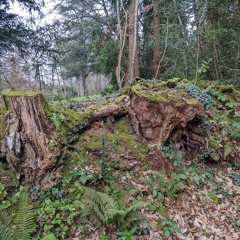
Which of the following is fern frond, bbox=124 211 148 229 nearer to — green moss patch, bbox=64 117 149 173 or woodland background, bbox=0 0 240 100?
green moss patch, bbox=64 117 149 173

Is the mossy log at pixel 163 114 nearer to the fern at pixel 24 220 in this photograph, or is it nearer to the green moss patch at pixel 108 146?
the green moss patch at pixel 108 146

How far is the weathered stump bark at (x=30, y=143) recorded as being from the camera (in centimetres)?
289

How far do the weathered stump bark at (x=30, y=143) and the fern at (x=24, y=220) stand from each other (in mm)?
377

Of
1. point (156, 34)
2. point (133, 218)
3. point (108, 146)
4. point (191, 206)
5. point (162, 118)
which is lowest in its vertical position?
point (191, 206)

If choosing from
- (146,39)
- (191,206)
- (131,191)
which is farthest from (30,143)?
(146,39)

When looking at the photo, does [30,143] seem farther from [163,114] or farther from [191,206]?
[191,206]

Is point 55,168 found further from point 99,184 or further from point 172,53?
point 172,53

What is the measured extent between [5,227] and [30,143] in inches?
44.4

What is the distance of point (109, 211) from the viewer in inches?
94.2

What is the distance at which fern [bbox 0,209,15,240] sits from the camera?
7.14 feet

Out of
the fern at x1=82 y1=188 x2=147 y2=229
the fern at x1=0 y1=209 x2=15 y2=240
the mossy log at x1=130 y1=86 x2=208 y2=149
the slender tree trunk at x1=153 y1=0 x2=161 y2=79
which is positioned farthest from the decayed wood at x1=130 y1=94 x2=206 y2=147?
the slender tree trunk at x1=153 y1=0 x2=161 y2=79

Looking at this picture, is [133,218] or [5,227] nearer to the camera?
[5,227]

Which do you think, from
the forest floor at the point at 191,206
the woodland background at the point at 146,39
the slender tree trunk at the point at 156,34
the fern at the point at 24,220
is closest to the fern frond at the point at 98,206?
the forest floor at the point at 191,206

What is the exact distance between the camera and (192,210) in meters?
3.15
